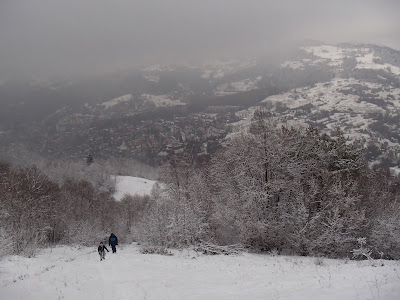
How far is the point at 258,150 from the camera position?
2295cm

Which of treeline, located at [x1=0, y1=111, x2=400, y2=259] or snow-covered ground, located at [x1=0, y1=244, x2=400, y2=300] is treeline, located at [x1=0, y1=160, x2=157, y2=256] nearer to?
treeline, located at [x1=0, y1=111, x2=400, y2=259]

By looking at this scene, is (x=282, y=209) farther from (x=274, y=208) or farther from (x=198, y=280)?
(x=198, y=280)

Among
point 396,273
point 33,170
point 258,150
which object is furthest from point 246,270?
point 33,170

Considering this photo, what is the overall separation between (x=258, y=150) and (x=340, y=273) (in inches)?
484

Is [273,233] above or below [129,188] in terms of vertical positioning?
above

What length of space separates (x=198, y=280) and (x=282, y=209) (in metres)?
12.0

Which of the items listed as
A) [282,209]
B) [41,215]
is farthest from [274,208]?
[41,215]

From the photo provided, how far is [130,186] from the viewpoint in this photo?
123 m

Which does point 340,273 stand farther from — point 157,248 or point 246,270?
point 157,248

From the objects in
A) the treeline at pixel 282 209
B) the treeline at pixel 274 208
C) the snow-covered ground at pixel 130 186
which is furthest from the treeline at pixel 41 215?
the snow-covered ground at pixel 130 186

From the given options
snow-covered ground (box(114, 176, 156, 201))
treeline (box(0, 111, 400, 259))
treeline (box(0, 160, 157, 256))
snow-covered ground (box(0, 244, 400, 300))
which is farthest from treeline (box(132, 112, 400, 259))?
snow-covered ground (box(114, 176, 156, 201))

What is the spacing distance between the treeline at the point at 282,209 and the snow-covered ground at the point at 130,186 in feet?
301

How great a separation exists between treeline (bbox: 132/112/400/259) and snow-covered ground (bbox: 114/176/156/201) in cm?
9164

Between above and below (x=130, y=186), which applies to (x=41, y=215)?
above
